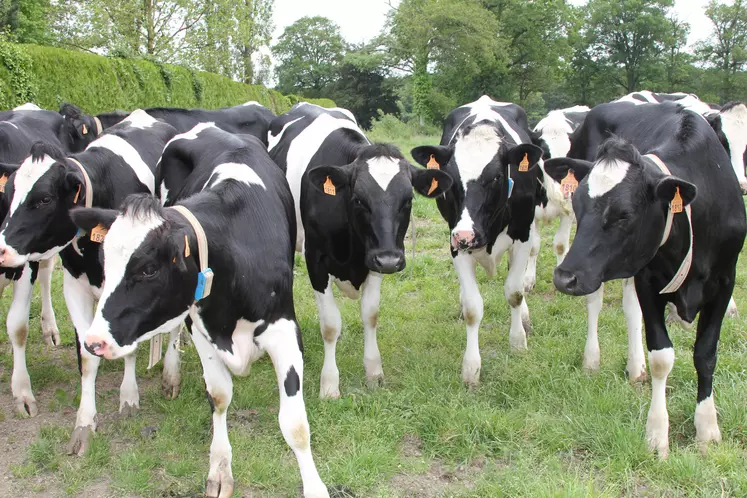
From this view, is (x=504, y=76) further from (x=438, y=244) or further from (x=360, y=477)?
(x=360, y=477)

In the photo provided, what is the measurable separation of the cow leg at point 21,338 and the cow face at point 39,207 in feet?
2.76

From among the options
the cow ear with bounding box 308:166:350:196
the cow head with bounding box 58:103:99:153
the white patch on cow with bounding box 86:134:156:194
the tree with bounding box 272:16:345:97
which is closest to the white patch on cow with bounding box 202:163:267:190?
the cow ear with bounding box 308:166:350:196

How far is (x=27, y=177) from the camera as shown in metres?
3.68

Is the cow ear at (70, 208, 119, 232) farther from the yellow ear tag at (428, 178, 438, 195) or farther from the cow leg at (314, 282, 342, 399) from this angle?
the yellow ear tag at (428, 178, 438, 195)

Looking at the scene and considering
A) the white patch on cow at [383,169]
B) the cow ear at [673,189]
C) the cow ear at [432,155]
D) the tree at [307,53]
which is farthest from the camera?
the tree at [307,53]

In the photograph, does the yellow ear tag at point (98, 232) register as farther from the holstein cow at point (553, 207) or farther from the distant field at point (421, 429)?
the holstein cow at point (553, 207)

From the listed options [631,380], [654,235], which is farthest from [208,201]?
[631,380]

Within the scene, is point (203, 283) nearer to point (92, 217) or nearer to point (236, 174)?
point (92, 217)

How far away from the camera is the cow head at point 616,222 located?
10.3ft

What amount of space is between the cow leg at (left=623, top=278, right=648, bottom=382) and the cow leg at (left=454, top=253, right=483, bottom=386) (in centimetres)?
105

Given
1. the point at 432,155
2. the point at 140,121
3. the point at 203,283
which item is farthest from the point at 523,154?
the point at 140,121

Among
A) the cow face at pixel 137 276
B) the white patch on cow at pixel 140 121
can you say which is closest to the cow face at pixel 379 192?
the cow face at pixel 137 276

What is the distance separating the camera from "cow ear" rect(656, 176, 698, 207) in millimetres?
2997

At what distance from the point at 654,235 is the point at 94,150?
3.70 m
